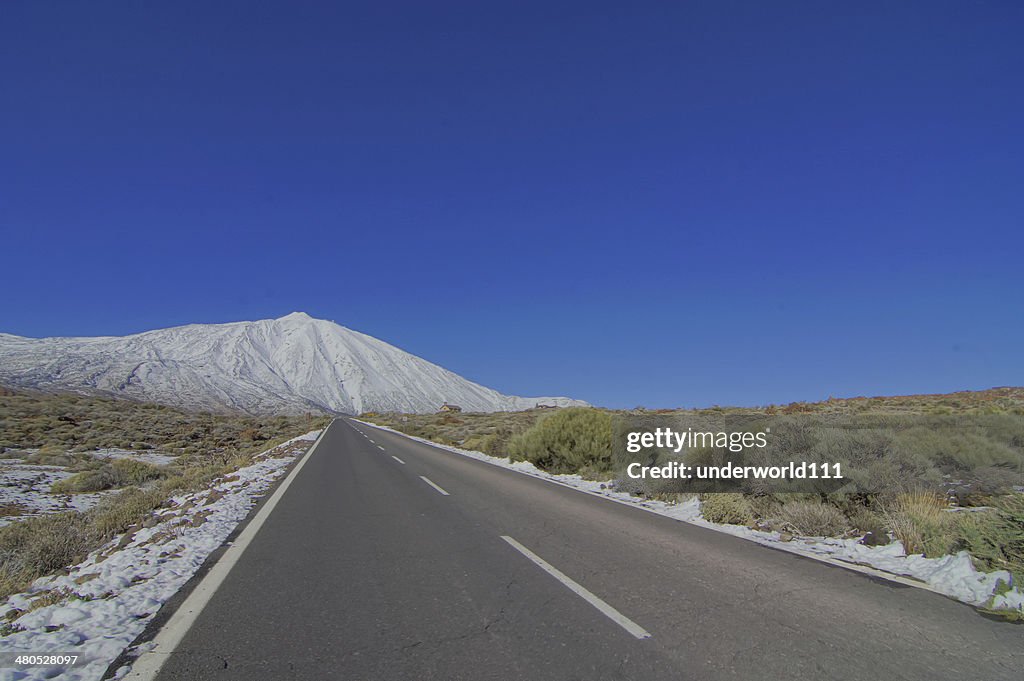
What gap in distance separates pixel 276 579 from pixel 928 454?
447 inches

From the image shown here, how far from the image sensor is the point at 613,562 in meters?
6.50

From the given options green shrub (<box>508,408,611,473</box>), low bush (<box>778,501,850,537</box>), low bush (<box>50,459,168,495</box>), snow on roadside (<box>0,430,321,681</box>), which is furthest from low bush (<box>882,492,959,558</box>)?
low bush (<box>50,459,168,495</box>)

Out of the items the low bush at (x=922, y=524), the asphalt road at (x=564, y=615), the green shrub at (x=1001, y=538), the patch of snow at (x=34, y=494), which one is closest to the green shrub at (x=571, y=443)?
the asphalt road at (x=564, y=615)

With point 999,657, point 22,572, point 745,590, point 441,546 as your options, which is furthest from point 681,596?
point 22,572

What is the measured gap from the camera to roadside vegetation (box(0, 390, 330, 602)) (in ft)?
26.9

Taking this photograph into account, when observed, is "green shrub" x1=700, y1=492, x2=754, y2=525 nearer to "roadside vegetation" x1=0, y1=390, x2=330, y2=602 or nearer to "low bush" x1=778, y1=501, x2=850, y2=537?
"low bush" x1=778, y1=501, x2=850, y2=537

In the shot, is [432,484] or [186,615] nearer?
[186,615]

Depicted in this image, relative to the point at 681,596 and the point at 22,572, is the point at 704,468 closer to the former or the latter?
the point at 681,596

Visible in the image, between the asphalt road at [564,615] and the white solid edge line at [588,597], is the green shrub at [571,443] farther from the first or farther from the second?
the white solid edge line at [588,597]

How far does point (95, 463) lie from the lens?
74.7 feet

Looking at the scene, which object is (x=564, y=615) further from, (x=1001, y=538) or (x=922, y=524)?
(x=922, y=524)

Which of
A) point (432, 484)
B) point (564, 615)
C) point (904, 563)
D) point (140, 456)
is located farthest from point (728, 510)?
point (140, 456)

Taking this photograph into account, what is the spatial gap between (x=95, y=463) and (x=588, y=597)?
25093mm

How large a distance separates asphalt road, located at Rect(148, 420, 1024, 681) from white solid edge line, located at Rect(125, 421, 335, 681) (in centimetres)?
9
